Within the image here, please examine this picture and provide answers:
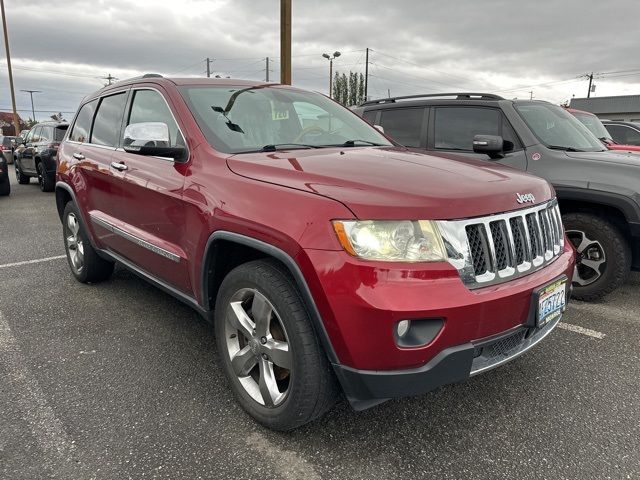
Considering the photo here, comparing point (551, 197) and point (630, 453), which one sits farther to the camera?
point (551, 197)

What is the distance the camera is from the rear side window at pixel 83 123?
4.30m

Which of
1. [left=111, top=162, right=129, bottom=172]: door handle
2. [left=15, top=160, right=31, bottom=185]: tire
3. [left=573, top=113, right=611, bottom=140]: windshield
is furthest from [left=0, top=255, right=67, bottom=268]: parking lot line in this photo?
[left=15, top=160, right=31, bottom=185]: tire

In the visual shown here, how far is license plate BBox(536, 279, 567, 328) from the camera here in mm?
2227

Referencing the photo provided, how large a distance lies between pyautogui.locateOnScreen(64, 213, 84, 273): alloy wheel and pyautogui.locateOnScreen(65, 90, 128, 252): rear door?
0.46m

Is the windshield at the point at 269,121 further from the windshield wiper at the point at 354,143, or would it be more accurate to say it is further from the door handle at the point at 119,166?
the door handle at the point at 119,166

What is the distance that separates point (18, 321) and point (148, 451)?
2137 millimetres

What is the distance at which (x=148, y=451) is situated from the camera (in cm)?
221

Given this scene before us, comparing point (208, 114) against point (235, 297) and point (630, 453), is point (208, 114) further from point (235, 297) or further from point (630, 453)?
point (630, 453)

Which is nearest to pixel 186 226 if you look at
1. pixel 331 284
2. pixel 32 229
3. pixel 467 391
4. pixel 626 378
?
pixel 331 284

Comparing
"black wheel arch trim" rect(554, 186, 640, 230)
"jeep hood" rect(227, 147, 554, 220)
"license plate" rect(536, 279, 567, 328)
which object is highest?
"jeep hood" rect(227, 147, 554, 220)

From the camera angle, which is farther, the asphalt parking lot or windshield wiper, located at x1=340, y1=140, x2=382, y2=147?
windshield wiper, located at x1=340, y1=140, x2=382, y2=147

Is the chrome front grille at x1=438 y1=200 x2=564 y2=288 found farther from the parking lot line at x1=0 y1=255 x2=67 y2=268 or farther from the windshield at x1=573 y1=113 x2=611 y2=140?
the windshield at x1=573 y1=113 x2=611 y2=140

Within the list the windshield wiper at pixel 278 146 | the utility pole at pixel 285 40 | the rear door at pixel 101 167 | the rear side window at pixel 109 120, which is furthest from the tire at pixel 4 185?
the windshield wiper at pixel 278 146

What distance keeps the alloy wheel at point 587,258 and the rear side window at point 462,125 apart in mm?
1293
